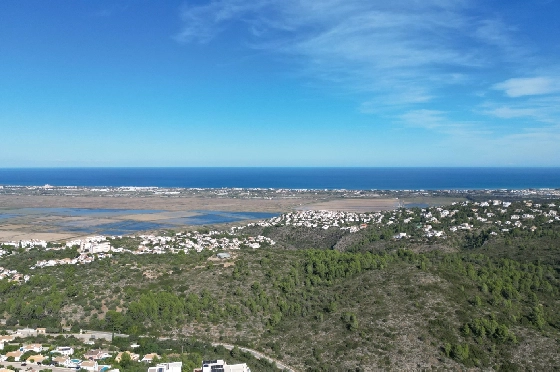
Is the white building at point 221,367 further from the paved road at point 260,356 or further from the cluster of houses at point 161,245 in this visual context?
the cluster of houses at point 161,245

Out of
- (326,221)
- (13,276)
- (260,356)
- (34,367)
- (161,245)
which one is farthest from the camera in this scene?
(326,221)

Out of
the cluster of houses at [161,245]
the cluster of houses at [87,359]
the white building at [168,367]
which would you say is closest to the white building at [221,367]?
the cluster of houses at [87,359]

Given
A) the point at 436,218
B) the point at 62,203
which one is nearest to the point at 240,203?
the point at 62,203

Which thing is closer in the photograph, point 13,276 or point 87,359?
point 87,359

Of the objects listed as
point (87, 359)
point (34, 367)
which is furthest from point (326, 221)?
point (34, 367)

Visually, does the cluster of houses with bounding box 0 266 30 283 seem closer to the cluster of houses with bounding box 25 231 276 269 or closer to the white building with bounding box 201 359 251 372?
the cluster of houses with bounding box 25 231 276 269

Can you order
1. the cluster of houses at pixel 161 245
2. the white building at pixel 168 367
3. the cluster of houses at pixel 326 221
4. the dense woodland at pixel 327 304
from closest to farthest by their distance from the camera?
1. the white building at pixel 168 367
2. the dense woodland at pixel 327 304
3. the cluster of houses at pixel 161 245
4. the cluster of houses at pixel 326 221

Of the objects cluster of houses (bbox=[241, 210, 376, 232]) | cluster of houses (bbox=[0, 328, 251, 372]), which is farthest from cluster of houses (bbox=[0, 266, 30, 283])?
cluster of houses (bbox=[241, 210, 376, 232])

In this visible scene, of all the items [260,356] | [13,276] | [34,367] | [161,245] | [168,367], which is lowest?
[260,356]

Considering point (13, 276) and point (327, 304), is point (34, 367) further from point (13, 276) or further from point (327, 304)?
point (327, 304)

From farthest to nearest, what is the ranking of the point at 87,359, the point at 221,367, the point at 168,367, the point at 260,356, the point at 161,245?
1. the point at 161,245
2. the point at 260,356
3. the point at 87,359
4. the point at 221,367
5. the point at 168,367
